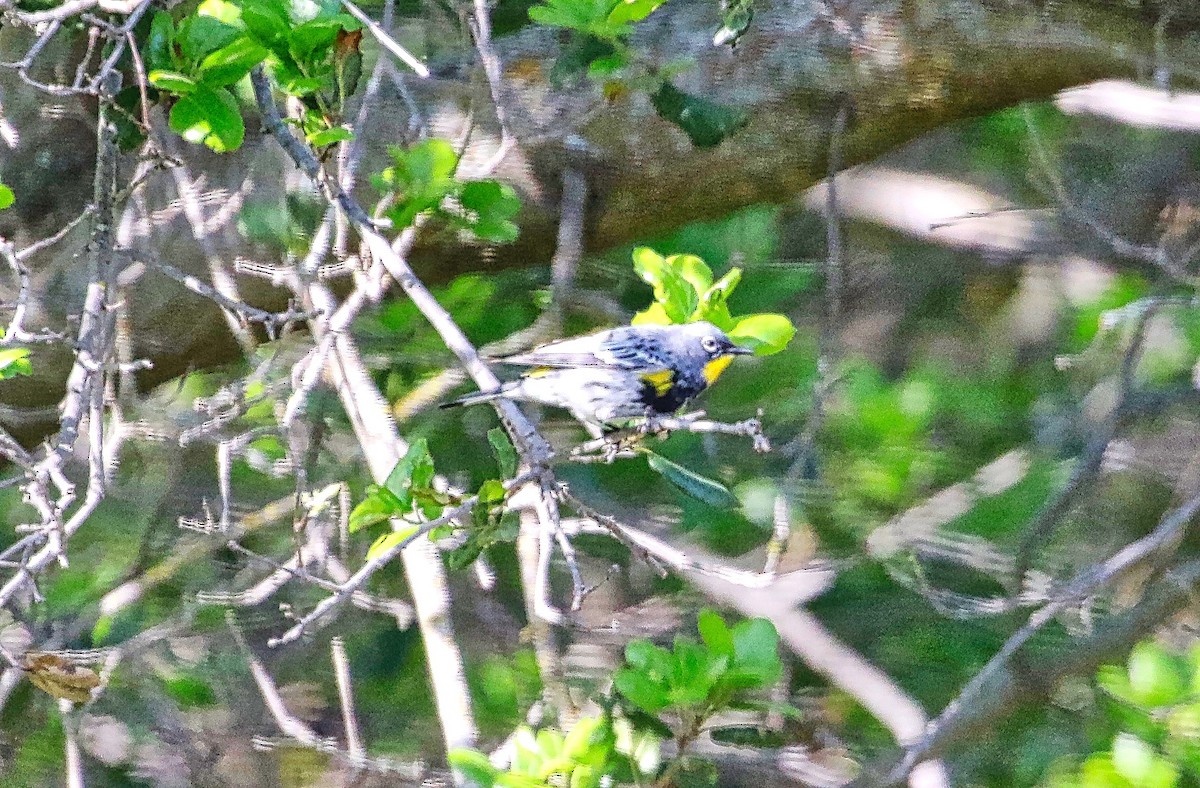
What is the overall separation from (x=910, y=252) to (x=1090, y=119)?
0.77m

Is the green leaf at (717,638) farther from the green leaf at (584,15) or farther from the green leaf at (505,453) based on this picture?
the green leaf at (584,15)

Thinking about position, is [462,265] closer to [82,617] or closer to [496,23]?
[496,23]

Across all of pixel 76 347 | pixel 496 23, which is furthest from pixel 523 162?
pixel 76 347

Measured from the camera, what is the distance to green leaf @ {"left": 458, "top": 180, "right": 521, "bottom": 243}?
189 cm

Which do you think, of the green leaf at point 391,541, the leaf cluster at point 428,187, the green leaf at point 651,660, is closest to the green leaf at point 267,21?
the leaf cluster at point 428,187

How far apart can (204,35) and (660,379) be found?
113 cm

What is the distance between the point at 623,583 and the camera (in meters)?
3.83

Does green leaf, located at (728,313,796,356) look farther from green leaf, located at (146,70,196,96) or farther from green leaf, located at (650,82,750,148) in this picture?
green leaf, located at (146,70,196,96)

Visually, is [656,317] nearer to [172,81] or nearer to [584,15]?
[584,15]

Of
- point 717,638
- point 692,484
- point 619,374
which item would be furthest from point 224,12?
point 717,638

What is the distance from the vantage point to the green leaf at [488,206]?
189 cm

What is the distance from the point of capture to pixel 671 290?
5.95 ft

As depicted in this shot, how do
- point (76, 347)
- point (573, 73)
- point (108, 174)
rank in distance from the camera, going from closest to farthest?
point (76, 347) < point (573, 73) < point (108, 174)

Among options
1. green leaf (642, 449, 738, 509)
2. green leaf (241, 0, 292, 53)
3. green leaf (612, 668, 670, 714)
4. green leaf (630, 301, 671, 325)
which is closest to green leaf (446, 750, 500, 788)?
green leaf (612, 668, 670, 714)
